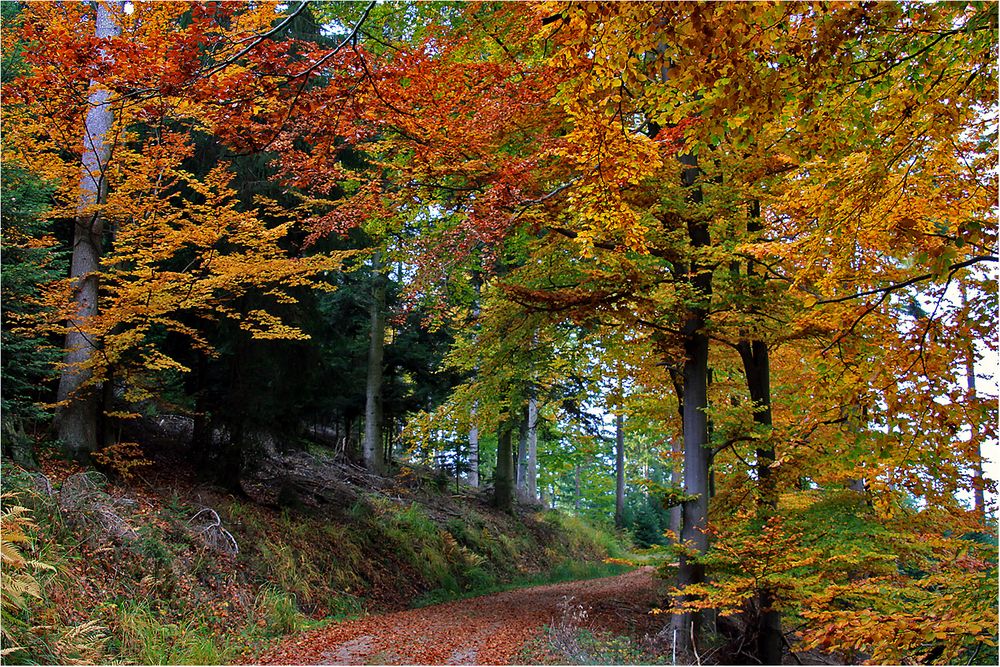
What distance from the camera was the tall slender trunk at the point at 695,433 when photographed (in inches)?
293

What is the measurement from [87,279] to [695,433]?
7.71 metres

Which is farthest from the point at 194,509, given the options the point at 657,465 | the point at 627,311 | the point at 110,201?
the point at 657,465

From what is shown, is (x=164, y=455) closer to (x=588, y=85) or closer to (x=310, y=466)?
(x=310, y=466)

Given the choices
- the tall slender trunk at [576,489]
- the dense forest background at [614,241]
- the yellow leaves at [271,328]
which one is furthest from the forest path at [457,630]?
the tall slender trunk at [576,489]

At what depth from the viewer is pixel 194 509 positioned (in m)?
8.30

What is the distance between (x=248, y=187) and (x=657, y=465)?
31.7 meters

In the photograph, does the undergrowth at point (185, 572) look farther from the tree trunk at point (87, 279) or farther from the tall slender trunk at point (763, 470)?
the tall slender trunk at point (763, 470)

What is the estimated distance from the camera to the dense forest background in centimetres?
337

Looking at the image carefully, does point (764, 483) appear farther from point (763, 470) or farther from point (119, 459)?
point (119, 459)

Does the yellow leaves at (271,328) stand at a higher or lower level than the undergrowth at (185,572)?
higher

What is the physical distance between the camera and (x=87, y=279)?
8.34m

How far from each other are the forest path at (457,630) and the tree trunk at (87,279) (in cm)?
380

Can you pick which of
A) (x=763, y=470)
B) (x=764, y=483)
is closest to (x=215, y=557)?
(x=764, y=483)

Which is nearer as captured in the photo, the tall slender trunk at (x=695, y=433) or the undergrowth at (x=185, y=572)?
the undergrowth at (x=185, y=572)
